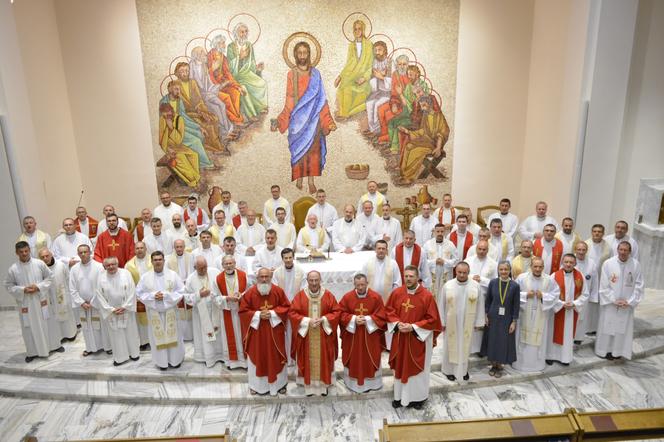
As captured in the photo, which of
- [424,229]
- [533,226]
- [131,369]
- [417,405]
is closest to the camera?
[417,405]

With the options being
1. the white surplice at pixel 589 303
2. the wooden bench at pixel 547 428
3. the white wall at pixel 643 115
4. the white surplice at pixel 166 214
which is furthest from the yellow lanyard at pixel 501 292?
the white surplice at pixel 166 214

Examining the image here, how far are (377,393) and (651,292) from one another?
6.99 metres

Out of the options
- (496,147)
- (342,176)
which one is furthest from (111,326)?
(496,147)

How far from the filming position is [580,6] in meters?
10.6

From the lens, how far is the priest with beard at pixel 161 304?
307 inches

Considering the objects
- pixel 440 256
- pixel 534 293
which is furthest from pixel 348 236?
pixel 534 293

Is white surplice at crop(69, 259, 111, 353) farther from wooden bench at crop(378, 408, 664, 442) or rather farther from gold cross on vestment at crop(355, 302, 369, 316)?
wooden bench at crop(378, 408, 664, 442)

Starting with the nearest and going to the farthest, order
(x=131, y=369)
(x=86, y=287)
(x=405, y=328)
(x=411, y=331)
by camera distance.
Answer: (x=405, y=328), (x=411, y=331), (x=131, y=369), (x=86, y=287)

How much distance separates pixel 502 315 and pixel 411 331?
152 cm

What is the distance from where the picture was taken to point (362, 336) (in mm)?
7156

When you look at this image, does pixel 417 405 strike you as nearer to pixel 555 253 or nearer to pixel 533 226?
pixel 555 253

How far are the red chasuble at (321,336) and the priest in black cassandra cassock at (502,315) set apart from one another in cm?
232

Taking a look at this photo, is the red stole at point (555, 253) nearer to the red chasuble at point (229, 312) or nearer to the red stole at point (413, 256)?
the red stole at point (413, 256)

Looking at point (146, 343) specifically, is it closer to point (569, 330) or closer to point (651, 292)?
point (569, 330)
